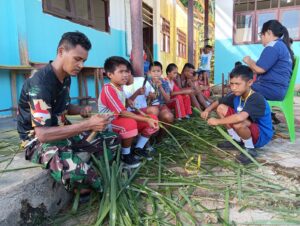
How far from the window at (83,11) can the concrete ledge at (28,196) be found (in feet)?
12.9

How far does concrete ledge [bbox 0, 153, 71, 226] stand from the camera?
4.94 ft

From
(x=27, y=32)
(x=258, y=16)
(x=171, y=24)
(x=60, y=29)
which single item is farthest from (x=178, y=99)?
(x=171, y=24)

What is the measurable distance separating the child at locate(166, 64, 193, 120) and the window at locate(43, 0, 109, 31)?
2.59 meters

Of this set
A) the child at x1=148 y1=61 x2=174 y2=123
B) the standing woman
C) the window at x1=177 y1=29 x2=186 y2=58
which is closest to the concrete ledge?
the child at x1=148 y1=61 x2=174 y2=123

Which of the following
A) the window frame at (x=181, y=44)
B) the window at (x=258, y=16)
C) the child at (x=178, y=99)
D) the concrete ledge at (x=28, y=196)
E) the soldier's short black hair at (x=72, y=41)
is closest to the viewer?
the concrete ledge at (x=28, y=196)

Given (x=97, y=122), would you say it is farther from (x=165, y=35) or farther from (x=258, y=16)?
(x=165, y=35)

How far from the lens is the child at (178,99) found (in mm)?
3895

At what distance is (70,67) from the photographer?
5.93 feet

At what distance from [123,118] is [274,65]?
1.93 metres

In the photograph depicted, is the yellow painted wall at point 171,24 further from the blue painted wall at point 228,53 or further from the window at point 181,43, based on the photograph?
the blue painted wall at point 228,53

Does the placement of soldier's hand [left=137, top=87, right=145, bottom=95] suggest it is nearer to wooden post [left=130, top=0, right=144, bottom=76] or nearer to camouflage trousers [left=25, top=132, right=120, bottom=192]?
wooden post [left=130, top=0, right=144, bottom=76]

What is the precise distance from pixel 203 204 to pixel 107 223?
0.65m

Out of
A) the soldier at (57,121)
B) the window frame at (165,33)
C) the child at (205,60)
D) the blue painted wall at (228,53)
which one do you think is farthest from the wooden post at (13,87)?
the window frame at (165,33)

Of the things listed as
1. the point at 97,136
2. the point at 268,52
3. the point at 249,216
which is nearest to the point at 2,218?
the point at 97,136
